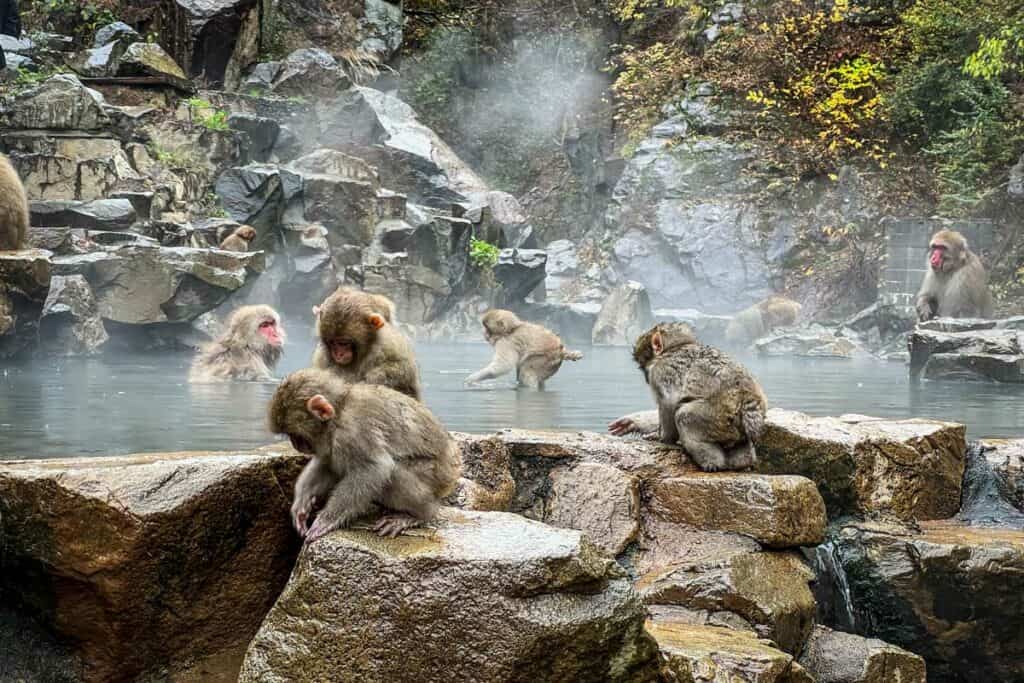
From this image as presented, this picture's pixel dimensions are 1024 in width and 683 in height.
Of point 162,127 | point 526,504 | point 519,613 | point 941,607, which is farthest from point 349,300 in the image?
point 162,127

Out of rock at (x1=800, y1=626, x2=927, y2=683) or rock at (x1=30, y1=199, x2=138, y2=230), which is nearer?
rock at (x1=800, y1=626, x2=927, y2=683)

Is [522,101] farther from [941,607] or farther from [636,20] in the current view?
[941,607]

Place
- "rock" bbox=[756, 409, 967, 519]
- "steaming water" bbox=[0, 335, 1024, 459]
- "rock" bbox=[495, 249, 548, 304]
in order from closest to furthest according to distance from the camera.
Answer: "rock" bbox=[756, 409, 967, 519] → "steaming water" bbox=[0, 335, 1024, 459] → "rock" bbox=[495, 249, 548, 304]

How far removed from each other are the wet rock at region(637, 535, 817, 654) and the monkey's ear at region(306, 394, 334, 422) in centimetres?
144

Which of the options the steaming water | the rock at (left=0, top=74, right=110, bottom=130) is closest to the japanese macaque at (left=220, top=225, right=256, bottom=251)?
the steaming water

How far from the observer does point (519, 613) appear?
2.67 meters

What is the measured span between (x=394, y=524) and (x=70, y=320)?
8.09 m

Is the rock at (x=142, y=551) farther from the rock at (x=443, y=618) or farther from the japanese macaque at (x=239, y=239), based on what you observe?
the japanese macaque at (x=239, y=239)

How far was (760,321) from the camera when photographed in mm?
14977

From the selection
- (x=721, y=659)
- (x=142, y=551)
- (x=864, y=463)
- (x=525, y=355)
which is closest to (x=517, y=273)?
(x=525, y=355)

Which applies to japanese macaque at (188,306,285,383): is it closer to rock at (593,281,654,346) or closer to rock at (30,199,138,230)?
rock at (30,199,138,230)

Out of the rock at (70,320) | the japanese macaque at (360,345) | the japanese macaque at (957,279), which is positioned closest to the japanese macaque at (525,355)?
the rock at (70,320)

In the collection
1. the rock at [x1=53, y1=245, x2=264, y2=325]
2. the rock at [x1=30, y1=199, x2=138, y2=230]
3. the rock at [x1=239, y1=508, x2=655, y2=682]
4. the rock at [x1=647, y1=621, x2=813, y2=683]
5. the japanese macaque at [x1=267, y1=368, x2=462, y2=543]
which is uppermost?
the rock at [x1=30, y1=199, x2=138, y2=230]

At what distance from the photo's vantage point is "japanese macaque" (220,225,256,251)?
39.9ft
